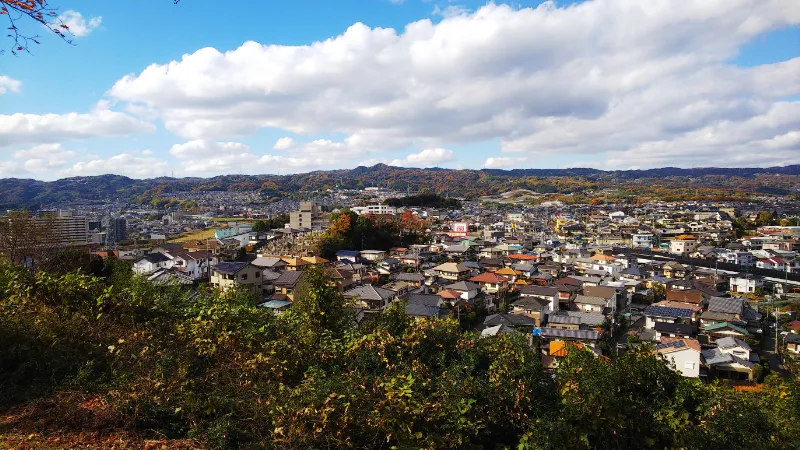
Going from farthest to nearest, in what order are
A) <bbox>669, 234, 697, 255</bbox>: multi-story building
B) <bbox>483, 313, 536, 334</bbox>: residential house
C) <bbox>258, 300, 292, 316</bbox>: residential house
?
<bbox>669, 234, 697, 255</bbox>: multi-story building
<bbox>483, 313, 536, 334</bbox>: residential house
<bbox>258, 300, 292, 316</bbox>: residential house

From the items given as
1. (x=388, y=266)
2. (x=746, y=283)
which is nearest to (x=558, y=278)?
(x=388, y=266)

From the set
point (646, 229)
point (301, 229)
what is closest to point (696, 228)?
point (646, 229)

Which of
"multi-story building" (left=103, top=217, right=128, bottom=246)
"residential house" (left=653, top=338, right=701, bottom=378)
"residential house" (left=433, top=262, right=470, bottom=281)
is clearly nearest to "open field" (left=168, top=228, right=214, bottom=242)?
"multi-story building" (left=103, top=217, right=128, bottom=246)

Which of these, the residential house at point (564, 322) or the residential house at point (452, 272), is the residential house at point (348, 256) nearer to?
the residential house at point (452, 272)

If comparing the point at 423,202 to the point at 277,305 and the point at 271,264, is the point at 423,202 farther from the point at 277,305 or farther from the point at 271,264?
the point at 277,305

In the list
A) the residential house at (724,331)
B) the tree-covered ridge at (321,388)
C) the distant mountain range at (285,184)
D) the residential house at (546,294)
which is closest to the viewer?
the tree-covered ridge at (321,388)

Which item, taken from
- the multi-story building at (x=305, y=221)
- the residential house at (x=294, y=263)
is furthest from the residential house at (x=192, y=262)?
the multi-story building at (x=305, y=221)

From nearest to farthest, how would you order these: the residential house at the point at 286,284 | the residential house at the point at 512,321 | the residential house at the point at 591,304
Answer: the residential house at the point at 512,321
the residential house at the point at 591,304
the residential house at the point at 286,284

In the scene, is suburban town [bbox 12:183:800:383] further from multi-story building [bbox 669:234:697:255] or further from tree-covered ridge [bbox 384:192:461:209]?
tree-covered ridge [bbox 384:192:461:209]

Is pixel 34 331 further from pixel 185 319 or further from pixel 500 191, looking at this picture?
pixel 500 191
